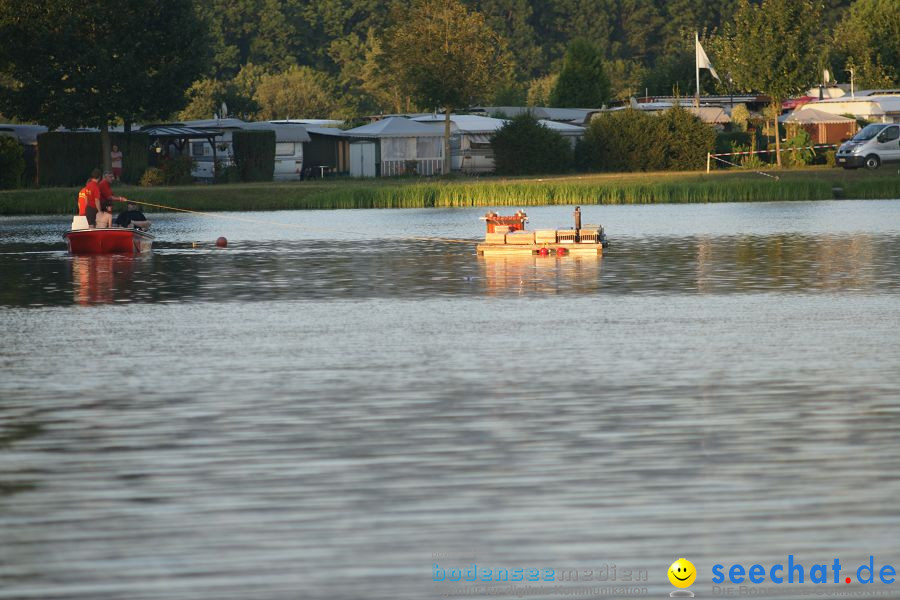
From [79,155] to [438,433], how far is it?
214 feet

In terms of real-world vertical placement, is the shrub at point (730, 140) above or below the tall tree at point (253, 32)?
below

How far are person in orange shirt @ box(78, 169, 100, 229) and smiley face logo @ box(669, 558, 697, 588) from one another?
28.9 m

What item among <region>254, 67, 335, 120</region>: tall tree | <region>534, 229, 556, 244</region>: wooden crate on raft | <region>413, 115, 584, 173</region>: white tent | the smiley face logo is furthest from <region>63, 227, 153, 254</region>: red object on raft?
<region>254, 67, 335, 120</region>: tall tree

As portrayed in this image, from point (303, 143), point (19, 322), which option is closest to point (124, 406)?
point (19, 322)

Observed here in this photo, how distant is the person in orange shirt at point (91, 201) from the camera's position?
3647 centimetres

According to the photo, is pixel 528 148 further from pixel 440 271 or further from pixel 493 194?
pixel 440 271

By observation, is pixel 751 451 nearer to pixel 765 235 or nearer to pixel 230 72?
pixel 765 235

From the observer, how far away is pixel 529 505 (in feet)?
35.0

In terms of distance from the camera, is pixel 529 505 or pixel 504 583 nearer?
pixel 504 583

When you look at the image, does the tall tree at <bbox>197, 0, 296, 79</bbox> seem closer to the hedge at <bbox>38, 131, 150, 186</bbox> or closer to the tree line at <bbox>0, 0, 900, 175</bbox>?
the tree line at <bbox>0, 0, 900, 175</bbox>

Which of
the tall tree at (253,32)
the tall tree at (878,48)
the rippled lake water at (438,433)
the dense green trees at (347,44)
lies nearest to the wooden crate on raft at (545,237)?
the rippled lake water at (438,433)

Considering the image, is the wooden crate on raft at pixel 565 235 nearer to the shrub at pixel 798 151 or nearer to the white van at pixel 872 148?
the white van at pixel 872 148

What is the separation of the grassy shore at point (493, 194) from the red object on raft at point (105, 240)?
23.7m

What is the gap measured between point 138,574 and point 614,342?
10881 millimetres
